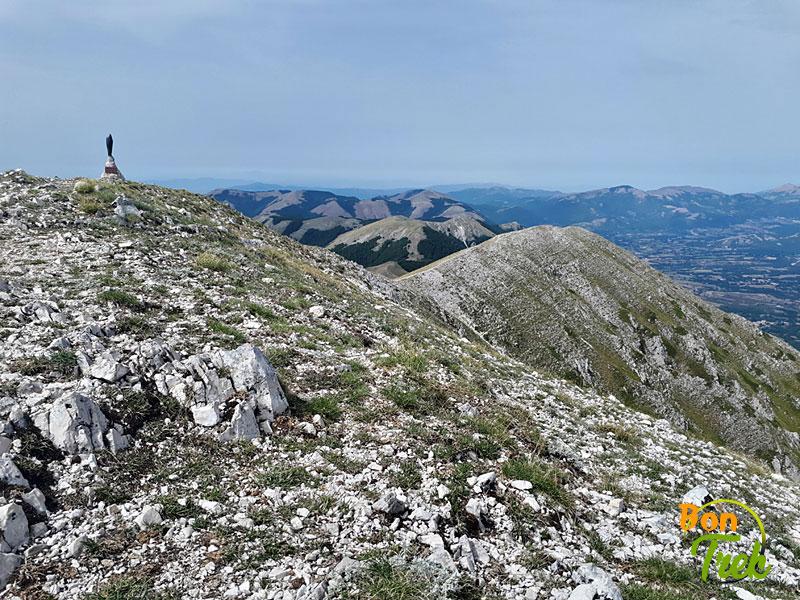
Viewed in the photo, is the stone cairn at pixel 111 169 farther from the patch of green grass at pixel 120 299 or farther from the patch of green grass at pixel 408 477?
the patch of green grass at pixel 408 477

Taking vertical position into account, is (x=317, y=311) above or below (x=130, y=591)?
above

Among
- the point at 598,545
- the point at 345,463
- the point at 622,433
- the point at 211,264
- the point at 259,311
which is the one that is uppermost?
the point at 211,264

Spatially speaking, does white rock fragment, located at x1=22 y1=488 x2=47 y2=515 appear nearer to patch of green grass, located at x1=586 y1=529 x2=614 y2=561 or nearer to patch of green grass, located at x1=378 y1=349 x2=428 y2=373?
patch of green grass, located at x1=378 y1=349 x2=428 y2=373

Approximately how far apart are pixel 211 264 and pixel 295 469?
15.0 metres

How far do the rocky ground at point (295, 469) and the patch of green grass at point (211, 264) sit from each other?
323cm

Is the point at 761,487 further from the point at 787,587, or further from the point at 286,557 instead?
the point at 286,557

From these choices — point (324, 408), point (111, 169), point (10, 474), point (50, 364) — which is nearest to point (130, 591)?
point (10, 474)

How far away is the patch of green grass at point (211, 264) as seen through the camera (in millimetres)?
21469

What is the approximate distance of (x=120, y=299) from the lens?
14.9m

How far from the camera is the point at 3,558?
6.39 m

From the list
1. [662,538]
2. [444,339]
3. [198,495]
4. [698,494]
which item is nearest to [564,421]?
[698,494]

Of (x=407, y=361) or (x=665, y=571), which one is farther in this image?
(x=407, y=361)

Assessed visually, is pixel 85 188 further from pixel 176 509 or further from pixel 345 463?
pixel 345 463

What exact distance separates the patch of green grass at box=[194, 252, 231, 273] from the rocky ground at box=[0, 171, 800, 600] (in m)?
3.23
